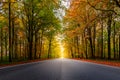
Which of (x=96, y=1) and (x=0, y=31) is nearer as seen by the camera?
(x=96, y=1)

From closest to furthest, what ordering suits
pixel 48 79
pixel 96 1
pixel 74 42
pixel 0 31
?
pixel 48 79 → pixel 96 1 → pixel 0 31 → pixel 74 42

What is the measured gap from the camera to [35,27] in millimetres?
49625

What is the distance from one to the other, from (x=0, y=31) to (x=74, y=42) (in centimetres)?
3070

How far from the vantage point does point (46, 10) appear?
152 ft

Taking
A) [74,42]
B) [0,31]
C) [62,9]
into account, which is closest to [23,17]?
[62,9]

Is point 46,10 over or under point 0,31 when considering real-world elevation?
Result: over

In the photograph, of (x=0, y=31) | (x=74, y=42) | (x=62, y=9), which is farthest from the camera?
(x=74, y=42)

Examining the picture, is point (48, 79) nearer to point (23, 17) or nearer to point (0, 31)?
point (23, 17)

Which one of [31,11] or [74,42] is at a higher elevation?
[31,11]

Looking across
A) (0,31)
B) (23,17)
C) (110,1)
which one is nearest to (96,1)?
(110,1)

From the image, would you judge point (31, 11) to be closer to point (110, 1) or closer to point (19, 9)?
point (19, 9)

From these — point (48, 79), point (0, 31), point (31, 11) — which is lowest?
point (48, 79)

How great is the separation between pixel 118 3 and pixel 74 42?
53.0 m

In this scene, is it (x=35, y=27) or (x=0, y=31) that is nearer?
(x=35, y=27)
